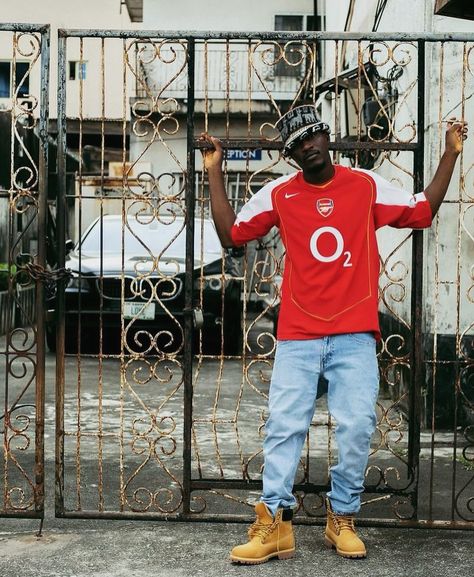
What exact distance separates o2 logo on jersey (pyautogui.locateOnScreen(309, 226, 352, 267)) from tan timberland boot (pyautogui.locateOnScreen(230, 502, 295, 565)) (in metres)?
1.17

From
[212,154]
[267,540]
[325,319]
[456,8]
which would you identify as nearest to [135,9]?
[456,8]

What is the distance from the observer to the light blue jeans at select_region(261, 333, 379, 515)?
443cm

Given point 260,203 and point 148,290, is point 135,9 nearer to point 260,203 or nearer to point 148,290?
point 148,290

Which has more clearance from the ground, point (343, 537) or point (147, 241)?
point (147, 241)

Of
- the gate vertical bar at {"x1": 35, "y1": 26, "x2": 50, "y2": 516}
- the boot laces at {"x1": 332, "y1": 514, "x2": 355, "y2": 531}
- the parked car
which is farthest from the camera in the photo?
the parked car

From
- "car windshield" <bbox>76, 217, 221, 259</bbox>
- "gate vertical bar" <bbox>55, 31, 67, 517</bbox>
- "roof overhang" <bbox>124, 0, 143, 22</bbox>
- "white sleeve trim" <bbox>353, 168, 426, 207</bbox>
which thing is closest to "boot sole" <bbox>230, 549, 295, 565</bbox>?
"gate vertical bar" <bbox>55, 31, 67, 517</bbox>

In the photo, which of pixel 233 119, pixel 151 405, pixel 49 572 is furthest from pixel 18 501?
pixel 233 119

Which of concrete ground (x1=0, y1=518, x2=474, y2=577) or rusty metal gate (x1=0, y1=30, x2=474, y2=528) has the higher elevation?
rusty metal gate (x1=0, y1=30, x2=474, y2=528)

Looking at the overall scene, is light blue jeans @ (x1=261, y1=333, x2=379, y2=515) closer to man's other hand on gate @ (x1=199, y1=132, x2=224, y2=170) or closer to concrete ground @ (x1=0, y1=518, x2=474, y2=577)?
concrete ground @ (x1=0, y1=518, x2=474, y2=577)

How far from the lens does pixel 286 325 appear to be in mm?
4531

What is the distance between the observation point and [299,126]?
4.43 metres

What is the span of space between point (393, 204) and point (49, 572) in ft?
7.49

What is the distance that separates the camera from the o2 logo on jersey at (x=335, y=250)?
4.44 metres

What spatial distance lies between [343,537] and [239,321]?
716 centimetres
